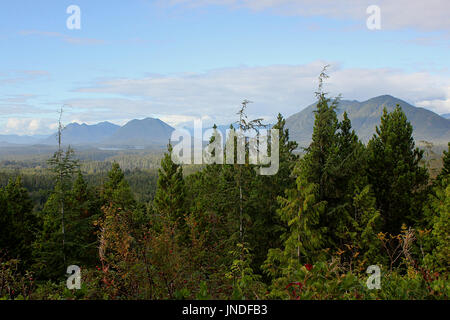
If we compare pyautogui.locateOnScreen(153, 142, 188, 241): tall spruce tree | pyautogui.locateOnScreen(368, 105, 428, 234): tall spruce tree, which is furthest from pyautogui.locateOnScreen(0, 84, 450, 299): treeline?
pyautogui.locateOnScreen(153, 142, 188, 241): tall spruce tree

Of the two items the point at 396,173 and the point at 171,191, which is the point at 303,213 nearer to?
the point at 396,173

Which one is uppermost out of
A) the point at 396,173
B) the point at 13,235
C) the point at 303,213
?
the point at 396,173

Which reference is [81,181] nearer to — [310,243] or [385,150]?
[310,243]

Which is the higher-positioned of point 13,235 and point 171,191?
point 171,191

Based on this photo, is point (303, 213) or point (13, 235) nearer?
point (303, 213)

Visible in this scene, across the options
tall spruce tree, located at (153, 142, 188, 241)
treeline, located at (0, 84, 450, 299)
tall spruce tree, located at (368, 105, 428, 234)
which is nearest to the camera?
treeline, located at (0, 84, 450, 299)

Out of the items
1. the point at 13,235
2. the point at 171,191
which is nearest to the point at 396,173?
the point at 171,191

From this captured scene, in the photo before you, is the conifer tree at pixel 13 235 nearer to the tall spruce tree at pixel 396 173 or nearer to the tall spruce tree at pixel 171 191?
the tall spruce tree at pixel 171 191

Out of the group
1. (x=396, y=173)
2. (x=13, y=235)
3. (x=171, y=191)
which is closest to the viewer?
(x=396, y=173)

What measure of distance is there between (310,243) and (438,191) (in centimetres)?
806

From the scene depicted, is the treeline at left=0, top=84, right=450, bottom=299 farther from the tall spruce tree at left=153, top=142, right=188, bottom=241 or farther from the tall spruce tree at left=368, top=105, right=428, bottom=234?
the tall spruce tree at left=153, top=142, right=188, bottom=241

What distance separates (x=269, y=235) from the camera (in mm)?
18891
